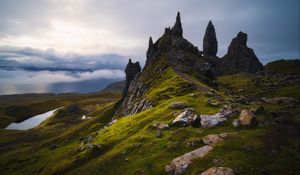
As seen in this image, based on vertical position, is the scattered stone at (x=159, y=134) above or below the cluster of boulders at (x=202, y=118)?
below

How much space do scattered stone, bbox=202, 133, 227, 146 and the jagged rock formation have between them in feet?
213

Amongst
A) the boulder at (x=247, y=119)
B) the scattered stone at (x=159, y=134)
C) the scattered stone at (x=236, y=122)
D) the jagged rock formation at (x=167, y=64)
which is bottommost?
the scattered stone at (x=159, y=134)

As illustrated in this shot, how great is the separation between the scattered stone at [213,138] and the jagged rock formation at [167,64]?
64968 mm

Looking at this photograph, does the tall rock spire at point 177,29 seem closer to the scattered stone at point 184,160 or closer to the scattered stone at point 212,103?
the scattered stone at point 212,103

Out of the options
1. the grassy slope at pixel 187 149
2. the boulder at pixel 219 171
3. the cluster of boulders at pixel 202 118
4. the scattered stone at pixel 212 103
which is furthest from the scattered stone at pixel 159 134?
the boulder at pixel 219 171

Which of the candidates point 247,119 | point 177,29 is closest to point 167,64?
point 177,29

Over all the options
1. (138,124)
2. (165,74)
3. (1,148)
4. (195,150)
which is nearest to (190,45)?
(165,74)

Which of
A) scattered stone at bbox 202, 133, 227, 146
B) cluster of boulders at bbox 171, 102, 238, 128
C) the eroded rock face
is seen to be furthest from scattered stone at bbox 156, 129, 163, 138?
scattered stone at bbox 202, 133, 227, 146

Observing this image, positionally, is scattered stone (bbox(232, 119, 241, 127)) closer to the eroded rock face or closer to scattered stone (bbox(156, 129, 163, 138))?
the eroded rock face

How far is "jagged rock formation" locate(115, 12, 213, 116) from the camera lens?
4963 inches

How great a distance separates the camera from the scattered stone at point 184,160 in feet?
126

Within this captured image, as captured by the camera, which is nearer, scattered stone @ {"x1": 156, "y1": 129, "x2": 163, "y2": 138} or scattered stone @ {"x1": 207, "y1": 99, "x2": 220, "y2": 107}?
scattered stone @ {"x1": 156, "y1": 129, "x2": 163, "y2": 138}

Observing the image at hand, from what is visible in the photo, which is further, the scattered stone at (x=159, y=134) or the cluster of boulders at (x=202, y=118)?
the scattered stone at (x=159, y=134)

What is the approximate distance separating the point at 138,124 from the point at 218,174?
33.1m
